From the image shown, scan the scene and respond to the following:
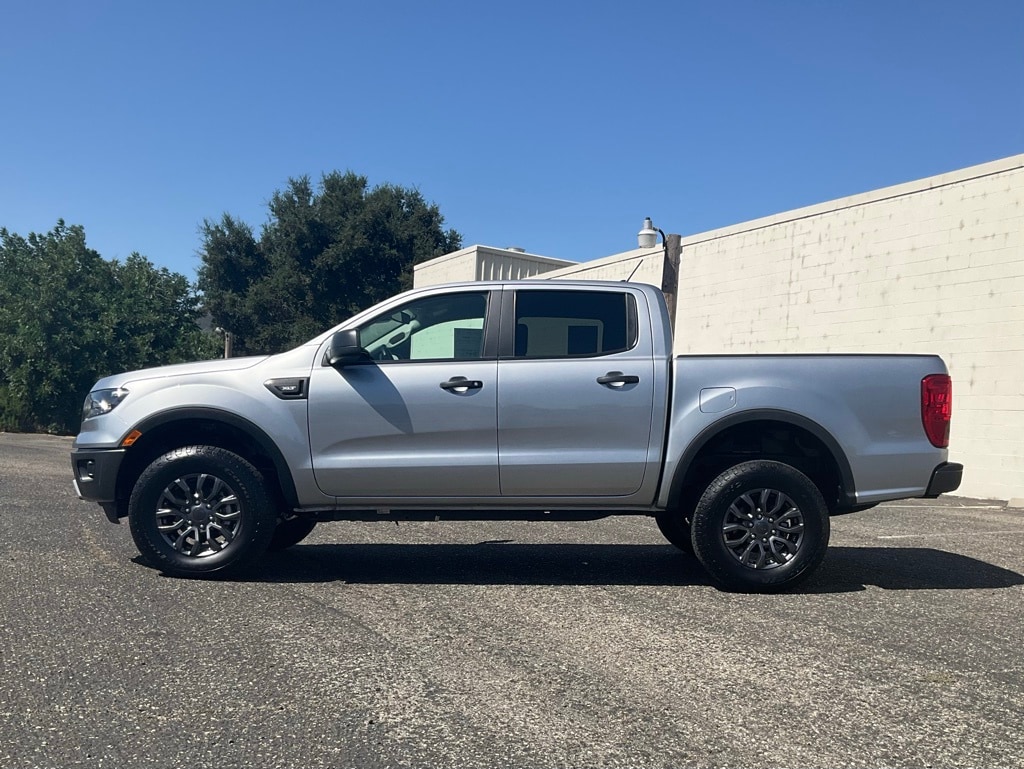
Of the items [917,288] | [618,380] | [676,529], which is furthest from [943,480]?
[917,288]

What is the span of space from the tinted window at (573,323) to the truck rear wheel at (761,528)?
3.81 feet

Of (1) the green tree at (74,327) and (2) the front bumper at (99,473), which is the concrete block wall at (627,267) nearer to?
(2) the front bumper at (99,473)

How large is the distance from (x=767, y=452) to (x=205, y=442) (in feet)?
12.3

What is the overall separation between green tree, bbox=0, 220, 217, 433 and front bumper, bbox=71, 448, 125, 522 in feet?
65.4

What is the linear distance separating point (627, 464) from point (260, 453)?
2432mm

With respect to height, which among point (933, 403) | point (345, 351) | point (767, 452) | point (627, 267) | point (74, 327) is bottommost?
point (767, 452)

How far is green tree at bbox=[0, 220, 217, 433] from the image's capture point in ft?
77.7

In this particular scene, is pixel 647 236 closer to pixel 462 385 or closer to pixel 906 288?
pixel 906 288

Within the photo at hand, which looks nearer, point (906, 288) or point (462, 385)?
point (462, 385)

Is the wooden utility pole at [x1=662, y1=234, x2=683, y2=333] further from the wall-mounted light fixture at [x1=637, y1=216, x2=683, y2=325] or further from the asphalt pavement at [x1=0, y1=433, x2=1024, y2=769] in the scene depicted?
the asphalt pavement at [x1=0, y1=433, x2=1024, y2=769]

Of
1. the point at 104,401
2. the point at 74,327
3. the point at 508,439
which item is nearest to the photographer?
the point at 508,439

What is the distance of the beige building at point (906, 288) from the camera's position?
1080 centimetres

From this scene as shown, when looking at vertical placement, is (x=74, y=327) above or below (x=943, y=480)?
above

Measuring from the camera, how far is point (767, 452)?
19.4 feet
